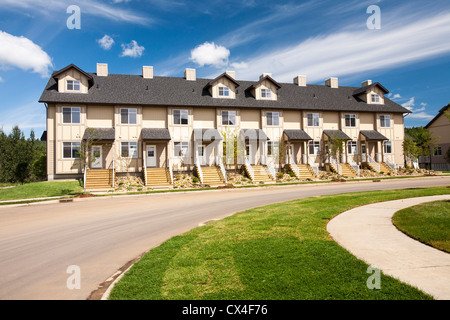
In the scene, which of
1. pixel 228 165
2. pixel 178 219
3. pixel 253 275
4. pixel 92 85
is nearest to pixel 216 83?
pixel 228 165

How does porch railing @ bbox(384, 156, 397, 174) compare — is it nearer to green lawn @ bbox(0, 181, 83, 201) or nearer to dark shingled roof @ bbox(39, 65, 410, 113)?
dark shingled roof @ bbox(39, 65, 410, 113)

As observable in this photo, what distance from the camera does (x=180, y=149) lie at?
29250mm

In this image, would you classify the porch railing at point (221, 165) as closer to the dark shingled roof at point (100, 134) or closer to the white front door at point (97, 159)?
the dark shingled roof at point (100, 134)

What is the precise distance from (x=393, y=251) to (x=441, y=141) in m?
50.7

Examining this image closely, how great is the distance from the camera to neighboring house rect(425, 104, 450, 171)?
44.1m

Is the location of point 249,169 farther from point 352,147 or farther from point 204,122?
→ point 352,147

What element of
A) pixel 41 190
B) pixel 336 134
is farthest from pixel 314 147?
pixel 41 190

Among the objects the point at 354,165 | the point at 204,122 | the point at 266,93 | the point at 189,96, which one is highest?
the point at 266,93

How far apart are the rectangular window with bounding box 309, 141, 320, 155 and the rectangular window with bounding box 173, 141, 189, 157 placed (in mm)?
14873

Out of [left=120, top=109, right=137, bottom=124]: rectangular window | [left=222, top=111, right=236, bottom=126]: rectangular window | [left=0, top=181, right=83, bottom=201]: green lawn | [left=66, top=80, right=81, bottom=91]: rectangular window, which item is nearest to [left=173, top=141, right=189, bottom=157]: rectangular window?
[left=120, top=109, right=137, bottom=124]: rectangular window

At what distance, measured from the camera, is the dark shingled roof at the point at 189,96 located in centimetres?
2733

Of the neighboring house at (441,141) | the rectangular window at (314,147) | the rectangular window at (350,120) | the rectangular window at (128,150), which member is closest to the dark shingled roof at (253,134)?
the rectangular window at (314,147)

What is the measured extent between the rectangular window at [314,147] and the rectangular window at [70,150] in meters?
25.0

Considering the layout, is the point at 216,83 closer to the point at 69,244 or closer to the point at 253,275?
the point at 69,244
